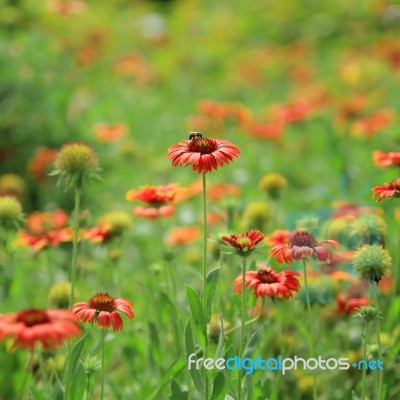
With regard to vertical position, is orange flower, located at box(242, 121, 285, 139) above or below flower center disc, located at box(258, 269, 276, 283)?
above

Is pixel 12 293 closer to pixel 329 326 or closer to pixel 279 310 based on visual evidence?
pixel 279 310

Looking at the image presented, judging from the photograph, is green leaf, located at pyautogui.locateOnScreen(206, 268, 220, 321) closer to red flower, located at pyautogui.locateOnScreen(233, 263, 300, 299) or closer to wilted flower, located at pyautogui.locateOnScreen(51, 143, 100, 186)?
red flower, located at pyautogui.locateOnScreen(233, 263, 300, 299)

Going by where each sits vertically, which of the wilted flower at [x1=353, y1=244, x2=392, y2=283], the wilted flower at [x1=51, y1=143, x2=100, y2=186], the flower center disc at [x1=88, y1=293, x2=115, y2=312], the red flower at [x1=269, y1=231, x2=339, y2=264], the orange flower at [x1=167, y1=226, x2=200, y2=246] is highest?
the wilted flower at [x1=51, y1=143, x2=100, y2=186]

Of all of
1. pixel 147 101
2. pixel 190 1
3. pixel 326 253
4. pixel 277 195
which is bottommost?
pixel 326 253

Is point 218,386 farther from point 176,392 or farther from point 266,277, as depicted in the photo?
point 266,277

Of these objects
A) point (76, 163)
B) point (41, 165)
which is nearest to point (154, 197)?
point (76, 163)

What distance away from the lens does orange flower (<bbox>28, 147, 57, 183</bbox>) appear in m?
2.97

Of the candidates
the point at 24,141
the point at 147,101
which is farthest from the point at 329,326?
the point at 147,101

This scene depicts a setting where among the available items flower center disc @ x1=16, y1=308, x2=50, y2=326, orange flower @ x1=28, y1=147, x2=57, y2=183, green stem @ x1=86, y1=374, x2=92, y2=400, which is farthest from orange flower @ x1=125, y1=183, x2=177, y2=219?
orange flower @ x1=28, y1=147, x2=57, y2=183

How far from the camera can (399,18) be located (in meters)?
5.87

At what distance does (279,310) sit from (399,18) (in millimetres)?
4715

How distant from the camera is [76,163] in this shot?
1.36m

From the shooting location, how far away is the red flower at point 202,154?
46.0 inches

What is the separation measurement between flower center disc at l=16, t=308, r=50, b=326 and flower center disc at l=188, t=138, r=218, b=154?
41 cm
